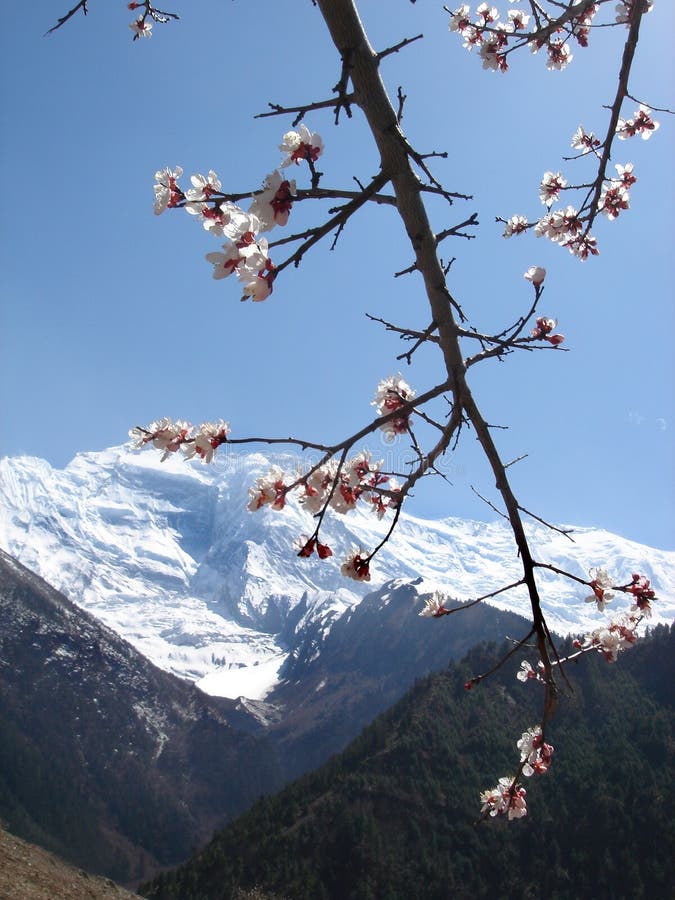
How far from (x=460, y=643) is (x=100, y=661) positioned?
9578 centimetres

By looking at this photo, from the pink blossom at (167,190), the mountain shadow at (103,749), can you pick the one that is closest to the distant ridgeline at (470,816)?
the mountain shadow at (103,749)

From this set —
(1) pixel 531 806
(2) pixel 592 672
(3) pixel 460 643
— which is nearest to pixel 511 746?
(1) pixel 531 806

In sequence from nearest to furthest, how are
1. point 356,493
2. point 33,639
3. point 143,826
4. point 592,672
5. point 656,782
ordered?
point 356,493
point 656,782
point 592,672
point 143,826
point 33,639

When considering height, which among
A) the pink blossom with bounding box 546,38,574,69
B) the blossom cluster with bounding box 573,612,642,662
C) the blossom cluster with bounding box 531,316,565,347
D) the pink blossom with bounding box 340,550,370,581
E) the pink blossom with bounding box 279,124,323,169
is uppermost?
the pink blossom with bounding box 546,38,574,69

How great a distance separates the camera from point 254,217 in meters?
2.01

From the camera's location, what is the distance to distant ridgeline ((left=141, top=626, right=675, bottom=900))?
63.8m

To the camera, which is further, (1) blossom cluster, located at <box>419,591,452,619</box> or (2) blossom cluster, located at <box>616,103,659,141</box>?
(2) blossom cluster, located at <box>616,103,659,141</box>

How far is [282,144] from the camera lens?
2.24m

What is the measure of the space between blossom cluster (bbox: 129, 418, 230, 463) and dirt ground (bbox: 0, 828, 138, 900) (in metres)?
37.9

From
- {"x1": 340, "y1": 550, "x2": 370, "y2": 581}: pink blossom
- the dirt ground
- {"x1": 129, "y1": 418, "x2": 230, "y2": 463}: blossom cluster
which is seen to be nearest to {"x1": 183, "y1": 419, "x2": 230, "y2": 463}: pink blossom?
{"x1": 129, "y1": 418, "x2": 230, "y2": 463}: blossom cluster

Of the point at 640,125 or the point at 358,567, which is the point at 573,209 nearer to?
the point at 640,125

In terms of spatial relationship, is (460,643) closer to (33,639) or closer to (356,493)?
(33,639)

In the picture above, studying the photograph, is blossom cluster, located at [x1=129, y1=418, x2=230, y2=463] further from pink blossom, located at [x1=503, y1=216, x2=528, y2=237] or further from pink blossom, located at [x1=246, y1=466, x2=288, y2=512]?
pink blossom, located at [x1=503, y1=216, x2=528, y2=237]

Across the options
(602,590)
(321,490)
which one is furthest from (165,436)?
(602,590)
